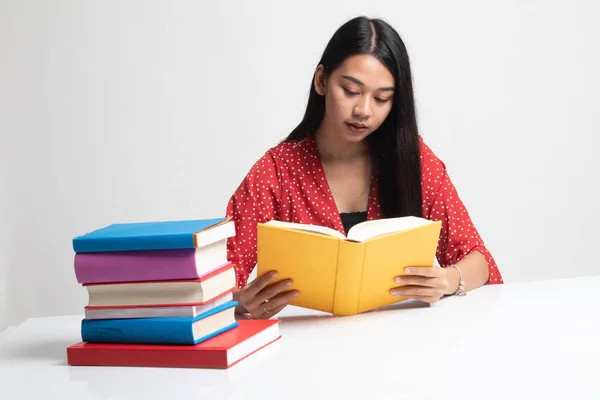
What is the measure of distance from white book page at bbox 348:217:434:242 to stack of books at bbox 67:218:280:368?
0.30m

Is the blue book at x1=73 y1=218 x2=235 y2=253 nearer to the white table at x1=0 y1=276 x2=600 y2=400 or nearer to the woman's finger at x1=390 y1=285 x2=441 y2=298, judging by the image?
the white table at x1=0 y1=276 x2=600 y2=400

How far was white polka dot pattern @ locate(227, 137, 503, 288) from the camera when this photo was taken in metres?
2.32

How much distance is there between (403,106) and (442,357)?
978mm

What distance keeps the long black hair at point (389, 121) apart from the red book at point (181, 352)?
928 millimetres

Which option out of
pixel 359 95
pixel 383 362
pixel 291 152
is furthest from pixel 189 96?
pixel 383 362

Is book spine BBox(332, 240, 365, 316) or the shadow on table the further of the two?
book spine BBox(332, 240, 365, 316)

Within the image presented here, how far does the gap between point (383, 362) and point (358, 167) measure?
112 centimetres

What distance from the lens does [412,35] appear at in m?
3.98

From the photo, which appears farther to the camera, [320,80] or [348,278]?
[320,80]

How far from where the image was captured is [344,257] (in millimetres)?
1653

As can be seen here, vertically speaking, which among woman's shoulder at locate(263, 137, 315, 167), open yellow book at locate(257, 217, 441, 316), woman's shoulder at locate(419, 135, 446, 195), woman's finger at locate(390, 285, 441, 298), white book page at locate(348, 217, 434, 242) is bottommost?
woman's finger at locate(390, 285, 441, 298)

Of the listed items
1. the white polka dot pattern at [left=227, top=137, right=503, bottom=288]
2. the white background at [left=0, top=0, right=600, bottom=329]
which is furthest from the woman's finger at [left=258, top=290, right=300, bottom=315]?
the white background at [left=0, top=0, right=600, bottom=329]

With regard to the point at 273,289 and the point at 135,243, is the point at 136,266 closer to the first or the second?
the point at 135,243

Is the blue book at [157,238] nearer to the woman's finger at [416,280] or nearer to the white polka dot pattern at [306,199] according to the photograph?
the woman's finger at [416,280]
